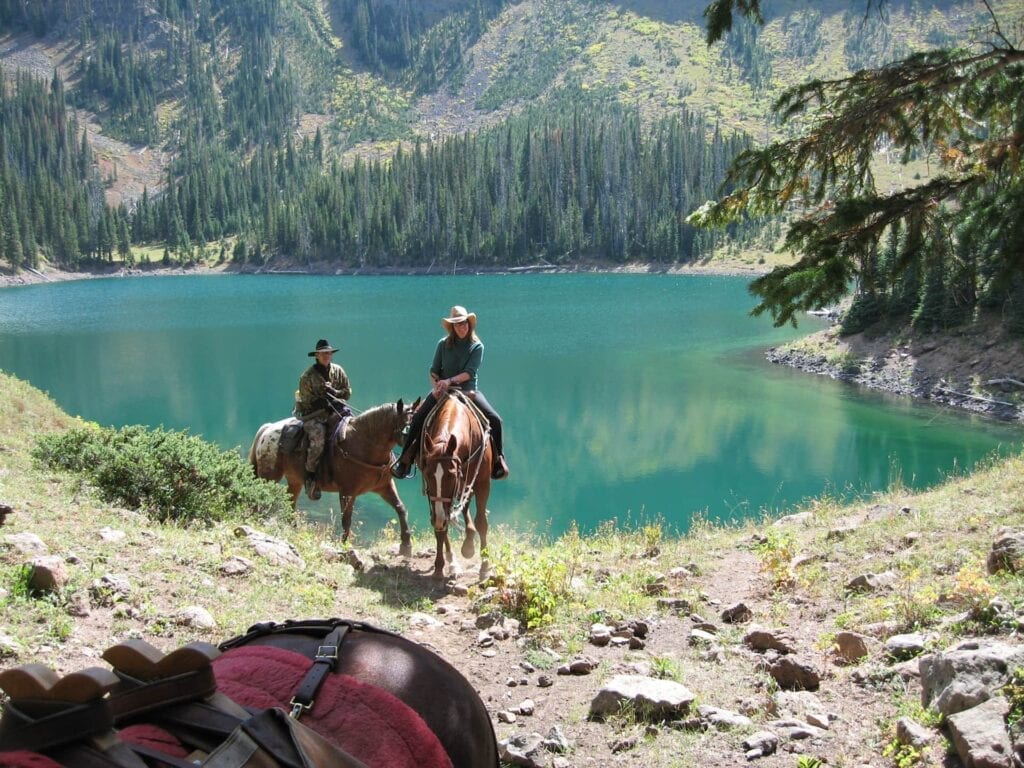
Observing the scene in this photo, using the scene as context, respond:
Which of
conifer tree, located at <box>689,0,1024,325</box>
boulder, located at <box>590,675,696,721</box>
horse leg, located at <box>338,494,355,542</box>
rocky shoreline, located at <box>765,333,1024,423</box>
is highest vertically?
conifer tree, located at <box>689,0,1024,325</box>

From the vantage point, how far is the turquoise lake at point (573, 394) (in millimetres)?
23562

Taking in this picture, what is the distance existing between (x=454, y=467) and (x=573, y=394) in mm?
28472

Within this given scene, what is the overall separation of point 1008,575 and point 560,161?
129341 mm

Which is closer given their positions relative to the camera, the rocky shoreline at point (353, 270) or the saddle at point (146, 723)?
the saddle at point (146, 723)

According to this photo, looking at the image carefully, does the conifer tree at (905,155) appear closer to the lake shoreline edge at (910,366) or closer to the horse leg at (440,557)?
the horse leg at (440,557)

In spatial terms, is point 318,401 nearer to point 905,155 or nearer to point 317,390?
point 317,390

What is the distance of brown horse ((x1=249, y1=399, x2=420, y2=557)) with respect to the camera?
11562 millimetres

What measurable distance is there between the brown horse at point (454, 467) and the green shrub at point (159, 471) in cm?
276

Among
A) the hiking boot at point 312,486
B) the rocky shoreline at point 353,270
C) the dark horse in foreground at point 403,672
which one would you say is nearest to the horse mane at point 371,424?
the hiking boot at point 312,486

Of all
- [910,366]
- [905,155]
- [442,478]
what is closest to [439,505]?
[442,478]

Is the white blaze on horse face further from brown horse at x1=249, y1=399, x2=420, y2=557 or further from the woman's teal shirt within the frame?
brown horse at x1=249, y1=399, x2=420, y2=557

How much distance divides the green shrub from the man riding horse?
1.41 meters

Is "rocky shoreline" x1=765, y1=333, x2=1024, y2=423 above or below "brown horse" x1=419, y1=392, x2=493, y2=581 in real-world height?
below

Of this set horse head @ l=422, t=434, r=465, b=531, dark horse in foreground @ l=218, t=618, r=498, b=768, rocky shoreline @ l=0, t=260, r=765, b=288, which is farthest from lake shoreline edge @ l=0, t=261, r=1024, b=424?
rocky shoreline @ l=0, t=260, r=765, b=288
